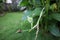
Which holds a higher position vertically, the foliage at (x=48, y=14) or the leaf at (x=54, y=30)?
the foliage at (x=48, y=14)

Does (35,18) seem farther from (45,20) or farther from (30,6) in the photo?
(30,6)

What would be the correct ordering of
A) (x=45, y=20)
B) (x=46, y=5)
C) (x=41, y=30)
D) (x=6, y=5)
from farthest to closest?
1. (x=6, y=5)
2. (x=41, y=30)
3. (x=45, y=20)
4. (x=46, y=5)

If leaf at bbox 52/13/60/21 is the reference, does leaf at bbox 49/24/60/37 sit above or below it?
below

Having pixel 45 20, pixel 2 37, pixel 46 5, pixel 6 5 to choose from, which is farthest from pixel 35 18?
pixel 6 5

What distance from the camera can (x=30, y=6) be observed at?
1808 mm

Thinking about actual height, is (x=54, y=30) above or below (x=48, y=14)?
below

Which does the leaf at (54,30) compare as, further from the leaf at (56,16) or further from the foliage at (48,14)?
the leaf at (56,16)

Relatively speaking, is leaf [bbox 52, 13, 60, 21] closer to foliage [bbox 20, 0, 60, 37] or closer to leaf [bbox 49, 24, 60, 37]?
foliage [bbox 20, 0, 60, 37]

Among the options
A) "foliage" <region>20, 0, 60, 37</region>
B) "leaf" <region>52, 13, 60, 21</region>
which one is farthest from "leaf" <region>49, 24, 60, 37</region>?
"leaf" <region>52, 13, 60, 21</region>

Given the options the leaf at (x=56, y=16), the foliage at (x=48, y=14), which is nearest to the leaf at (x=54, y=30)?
the foliage at (x=48, y=14)

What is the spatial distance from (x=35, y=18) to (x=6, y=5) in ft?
6.40

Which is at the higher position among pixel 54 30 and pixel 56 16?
pixel 56 16

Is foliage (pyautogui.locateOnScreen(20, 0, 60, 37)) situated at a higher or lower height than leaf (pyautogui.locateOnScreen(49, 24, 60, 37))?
higher

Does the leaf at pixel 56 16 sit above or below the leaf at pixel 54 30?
above
